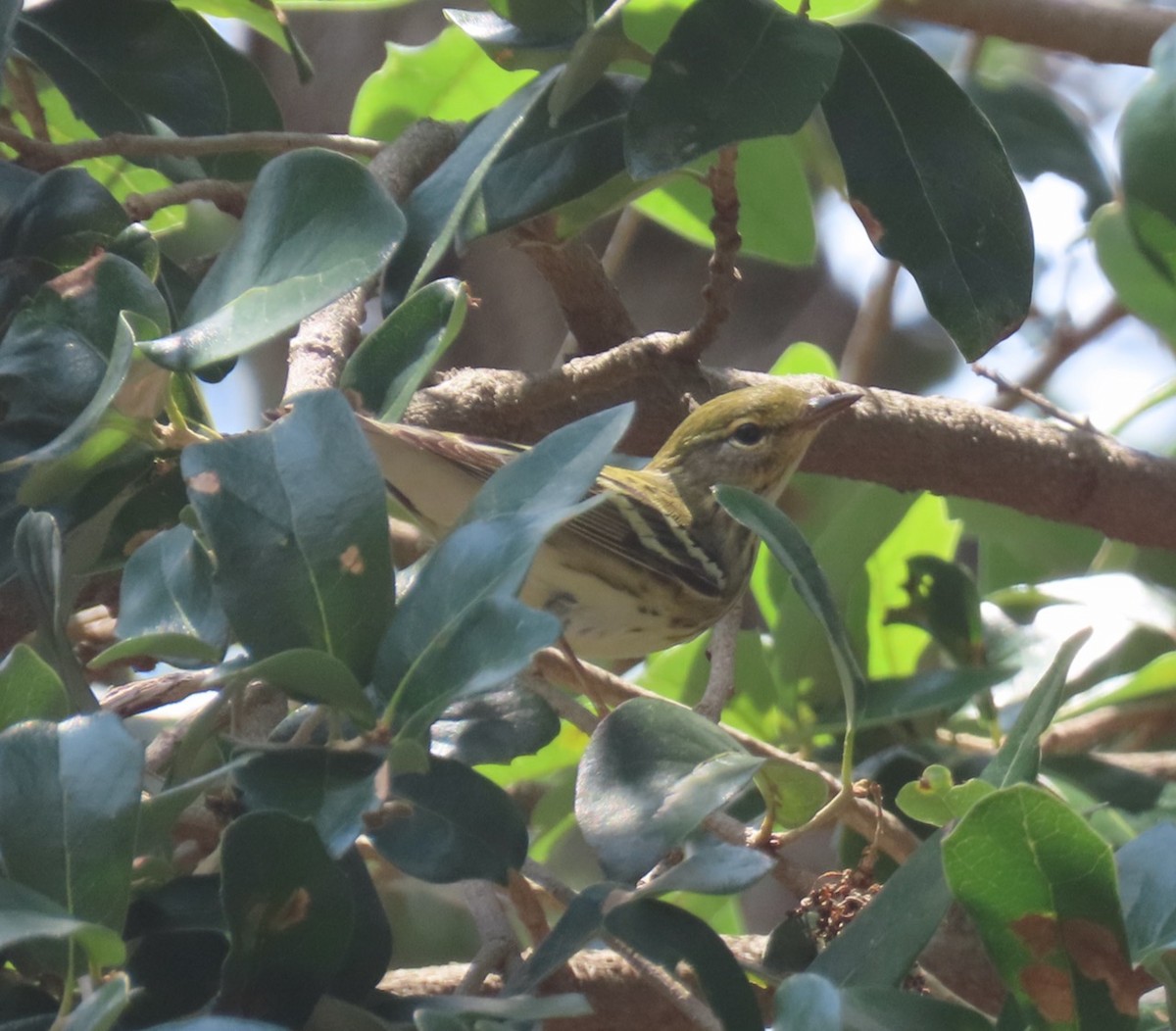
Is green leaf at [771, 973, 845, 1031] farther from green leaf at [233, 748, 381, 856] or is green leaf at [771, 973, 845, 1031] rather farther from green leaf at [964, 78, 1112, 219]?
green leaf at [964, 78, 1112, 219]

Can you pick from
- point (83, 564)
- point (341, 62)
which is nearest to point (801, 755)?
point (83, 564)

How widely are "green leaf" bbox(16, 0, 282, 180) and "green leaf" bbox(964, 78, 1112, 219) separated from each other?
3.55 feet

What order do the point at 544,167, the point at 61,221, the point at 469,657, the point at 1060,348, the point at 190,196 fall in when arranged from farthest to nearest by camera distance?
the point at 1060,348 < the point at 190,196 < the point at 544,167 < the point at 61,221 < the point at 469,657

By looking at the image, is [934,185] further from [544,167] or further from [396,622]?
[396,622]

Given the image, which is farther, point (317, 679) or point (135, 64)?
point (135, 64)

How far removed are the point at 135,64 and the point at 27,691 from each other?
0.89 m

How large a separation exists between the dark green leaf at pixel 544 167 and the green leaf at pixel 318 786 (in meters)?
0.57

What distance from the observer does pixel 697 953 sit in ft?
2.06

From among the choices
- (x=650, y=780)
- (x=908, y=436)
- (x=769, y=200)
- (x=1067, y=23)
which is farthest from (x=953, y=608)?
(x=650, y=780)

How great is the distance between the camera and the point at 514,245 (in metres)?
1.35

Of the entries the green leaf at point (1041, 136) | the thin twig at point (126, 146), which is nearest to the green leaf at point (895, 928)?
the thin twig at point (126, 146)

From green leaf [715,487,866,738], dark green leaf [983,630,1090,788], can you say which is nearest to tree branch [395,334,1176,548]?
green leaf [715,487,866,738]

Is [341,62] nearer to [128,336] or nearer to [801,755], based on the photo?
[801,755]

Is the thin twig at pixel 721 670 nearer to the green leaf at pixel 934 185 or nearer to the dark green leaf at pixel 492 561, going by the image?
the green leaf at pixel 934 185
